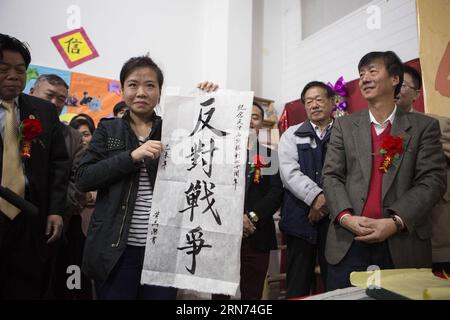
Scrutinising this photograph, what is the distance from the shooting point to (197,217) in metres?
1.05

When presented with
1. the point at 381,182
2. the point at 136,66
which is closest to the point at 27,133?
the point at 136,66

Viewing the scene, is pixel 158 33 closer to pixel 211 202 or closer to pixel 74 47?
pixel 74 47

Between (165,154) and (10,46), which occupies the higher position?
(10,46)

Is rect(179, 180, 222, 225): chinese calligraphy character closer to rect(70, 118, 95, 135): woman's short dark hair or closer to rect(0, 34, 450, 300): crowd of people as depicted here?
rect(0, 34, 450, 300): crowd of people

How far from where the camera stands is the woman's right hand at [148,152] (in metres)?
1.04

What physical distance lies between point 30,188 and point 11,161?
0.12 m

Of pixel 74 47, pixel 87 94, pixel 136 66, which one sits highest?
pixel 74 47

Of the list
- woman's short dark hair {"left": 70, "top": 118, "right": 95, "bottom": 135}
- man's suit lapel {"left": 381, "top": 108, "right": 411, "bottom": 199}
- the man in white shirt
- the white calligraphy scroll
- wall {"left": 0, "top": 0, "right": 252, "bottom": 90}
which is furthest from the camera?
wall {"left": 0, "top": 0, "right": 252, "bottom": 90}

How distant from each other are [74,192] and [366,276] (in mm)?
1541

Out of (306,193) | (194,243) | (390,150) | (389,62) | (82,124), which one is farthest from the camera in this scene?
(82,124)

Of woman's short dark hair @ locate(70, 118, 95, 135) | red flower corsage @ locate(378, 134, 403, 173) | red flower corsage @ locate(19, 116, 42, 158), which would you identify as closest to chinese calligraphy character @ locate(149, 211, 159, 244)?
red flower corsage @ locate(19, 116, 42, 158)

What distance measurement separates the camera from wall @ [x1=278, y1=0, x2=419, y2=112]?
2.68 m

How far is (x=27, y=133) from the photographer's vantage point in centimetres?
120

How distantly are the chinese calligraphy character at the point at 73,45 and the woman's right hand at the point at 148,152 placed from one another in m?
2.25
